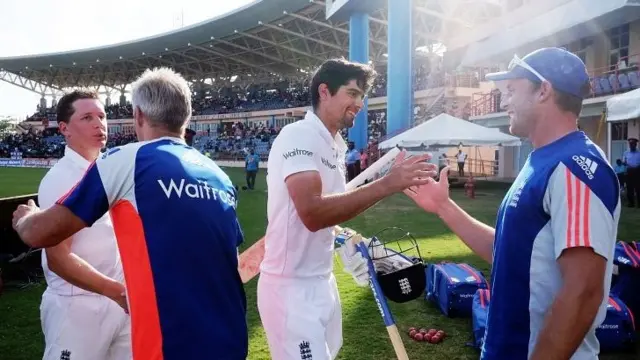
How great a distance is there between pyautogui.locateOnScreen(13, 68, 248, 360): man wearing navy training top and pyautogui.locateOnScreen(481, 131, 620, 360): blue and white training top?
115 centimetres

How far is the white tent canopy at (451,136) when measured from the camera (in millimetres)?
18219

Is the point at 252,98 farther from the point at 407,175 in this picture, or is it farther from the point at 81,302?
the point at 407,175

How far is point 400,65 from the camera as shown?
87.1 ft

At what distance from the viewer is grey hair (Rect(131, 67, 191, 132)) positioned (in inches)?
91.8

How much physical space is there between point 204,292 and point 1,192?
21.1 meters

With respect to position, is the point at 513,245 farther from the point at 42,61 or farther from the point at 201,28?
the point at 42,61

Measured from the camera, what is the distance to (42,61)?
6225 cm

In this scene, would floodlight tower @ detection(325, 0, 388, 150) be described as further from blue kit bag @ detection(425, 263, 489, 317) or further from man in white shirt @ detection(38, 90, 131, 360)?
man in white shirt @ detection(38, 90, 131, 360)

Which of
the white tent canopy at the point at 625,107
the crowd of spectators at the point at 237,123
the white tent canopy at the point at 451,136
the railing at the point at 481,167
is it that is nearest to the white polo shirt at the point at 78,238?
the white tent canopy at the point at 625,107

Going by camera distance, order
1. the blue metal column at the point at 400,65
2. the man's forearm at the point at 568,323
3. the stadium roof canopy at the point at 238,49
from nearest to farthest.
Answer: the man's forearm at the point at 568,323 → the blue metal column at the point at 400,65 → the stadium roof canopy at the point at 238,49

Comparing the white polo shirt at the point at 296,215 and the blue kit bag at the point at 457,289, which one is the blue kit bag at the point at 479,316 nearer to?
the blue kit bag at the point at 457,289

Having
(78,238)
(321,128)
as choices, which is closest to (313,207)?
(321,128)

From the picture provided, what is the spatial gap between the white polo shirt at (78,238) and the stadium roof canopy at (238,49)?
1400 inches

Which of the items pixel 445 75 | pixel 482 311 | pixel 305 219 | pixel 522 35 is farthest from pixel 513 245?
pixel 445 75
